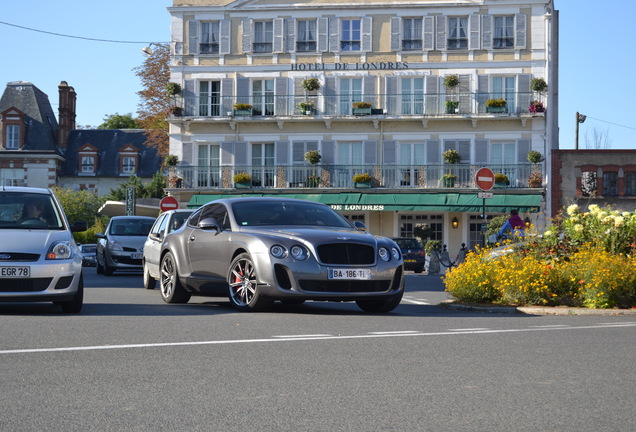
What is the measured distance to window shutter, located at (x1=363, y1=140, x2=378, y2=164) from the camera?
50438 mm

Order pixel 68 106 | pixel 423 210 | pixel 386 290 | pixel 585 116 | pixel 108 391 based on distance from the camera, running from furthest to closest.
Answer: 1. pixel 68 106
2. pixel 585 116
3. pixel 423 210
4. pixel 386 290
5. pixel 108 391

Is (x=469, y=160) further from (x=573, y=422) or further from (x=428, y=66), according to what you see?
(x=573, y=422)

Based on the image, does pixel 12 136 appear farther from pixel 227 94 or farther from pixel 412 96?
pixel 412 96

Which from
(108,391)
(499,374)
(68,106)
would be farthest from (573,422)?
(68,106)

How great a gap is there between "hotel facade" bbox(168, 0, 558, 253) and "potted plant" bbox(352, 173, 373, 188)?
0.33ft

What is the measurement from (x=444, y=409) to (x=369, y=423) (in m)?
0.63

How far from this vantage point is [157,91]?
2339 inches

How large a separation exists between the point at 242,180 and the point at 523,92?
14.2m

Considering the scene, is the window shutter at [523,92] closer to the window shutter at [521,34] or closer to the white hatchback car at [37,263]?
the window shutter at [521,34]

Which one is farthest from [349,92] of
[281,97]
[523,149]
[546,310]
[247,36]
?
[546,310]

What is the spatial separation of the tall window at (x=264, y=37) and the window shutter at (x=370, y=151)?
268 inches

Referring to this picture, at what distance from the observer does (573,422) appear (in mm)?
5660

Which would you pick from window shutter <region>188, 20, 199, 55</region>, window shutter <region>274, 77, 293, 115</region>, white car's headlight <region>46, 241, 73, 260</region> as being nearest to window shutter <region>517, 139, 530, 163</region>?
window shutter <region>274, 77, 293, 115</region>

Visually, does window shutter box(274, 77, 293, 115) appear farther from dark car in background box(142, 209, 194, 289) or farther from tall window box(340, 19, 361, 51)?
dark car in background box(142, 209, 194, 289)
